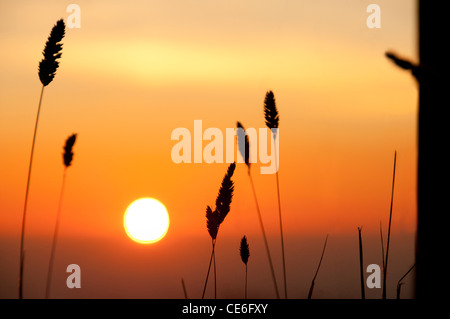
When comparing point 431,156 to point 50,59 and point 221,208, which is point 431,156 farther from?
point 50,59

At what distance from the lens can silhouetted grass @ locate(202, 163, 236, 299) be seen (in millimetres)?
1449

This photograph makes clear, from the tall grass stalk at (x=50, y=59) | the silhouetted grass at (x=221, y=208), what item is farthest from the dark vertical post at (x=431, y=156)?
the tall grass stalk at (x=50, y=59)

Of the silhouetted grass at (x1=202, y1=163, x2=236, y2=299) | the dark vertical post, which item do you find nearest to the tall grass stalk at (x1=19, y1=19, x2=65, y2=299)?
the silhouetted grass at (x1=202, y1=163, x2=236, y2=299)

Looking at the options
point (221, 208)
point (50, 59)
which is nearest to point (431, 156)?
point (221, 208)

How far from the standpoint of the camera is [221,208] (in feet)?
4.81

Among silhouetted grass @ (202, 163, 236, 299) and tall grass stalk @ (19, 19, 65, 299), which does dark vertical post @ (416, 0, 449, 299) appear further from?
tall grass stalk @ (19, 19, 65, 299)

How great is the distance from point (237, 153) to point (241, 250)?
0.92ft

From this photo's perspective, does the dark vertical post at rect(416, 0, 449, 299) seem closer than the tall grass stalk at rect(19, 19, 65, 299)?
Yes

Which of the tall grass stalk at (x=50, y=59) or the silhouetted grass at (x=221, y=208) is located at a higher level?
the tall grass stalk at (x=50, y=59)

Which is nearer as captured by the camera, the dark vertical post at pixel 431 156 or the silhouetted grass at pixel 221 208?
the dark vertical post at pixel 431 156

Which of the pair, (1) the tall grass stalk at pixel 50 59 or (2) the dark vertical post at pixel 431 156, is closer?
(2) the dark vertical post at pixel 431 156

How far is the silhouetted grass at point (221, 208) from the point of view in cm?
145

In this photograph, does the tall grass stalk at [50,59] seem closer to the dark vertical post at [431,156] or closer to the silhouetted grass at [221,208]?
the silhouetted grass at [221,208]

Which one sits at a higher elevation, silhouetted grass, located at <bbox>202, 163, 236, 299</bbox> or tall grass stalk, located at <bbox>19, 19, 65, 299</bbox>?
tall grass stalk, located at <bbox>19, 19, 65, 299</bbox>
